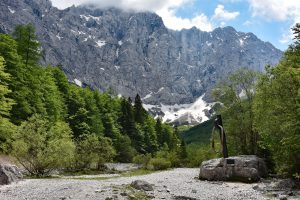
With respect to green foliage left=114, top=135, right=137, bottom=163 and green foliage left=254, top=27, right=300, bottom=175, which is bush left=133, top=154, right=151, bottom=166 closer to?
green foliage left=114, top=135, right=137, bottom=163

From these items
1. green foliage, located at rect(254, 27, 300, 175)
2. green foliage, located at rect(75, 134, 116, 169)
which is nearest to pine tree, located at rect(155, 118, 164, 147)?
green foliage, located at rect(75, 134, 116, 169)

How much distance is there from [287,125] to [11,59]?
143ft

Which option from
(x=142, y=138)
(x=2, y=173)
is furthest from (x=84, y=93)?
(x=2, y=173)

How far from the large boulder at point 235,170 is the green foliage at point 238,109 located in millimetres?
10740

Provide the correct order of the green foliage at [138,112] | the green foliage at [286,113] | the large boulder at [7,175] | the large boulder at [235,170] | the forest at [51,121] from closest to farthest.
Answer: the green foliage at [286,113] < the large boulder at [7,175] < the large boulder at [235,170] < the forest at [51,121] < the green foliage at [138,112]

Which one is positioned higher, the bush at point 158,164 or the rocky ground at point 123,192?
the bush at point 158,164

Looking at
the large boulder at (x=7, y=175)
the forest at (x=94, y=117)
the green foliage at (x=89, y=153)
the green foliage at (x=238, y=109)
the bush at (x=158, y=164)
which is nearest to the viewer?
the large boulder at (x=7, y=175)

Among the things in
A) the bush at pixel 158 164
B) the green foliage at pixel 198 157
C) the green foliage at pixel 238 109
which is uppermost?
the green foliage at pixel 238 109

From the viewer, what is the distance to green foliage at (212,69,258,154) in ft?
170

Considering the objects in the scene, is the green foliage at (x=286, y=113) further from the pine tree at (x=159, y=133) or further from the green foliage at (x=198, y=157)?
the pine tree at (x=159, y=133)

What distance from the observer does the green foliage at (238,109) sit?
51.9m

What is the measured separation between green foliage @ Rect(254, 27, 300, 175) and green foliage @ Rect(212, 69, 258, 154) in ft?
42.2

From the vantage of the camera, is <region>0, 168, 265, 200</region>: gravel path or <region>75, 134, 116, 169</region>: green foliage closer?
<region>0, 168, 265, 200</region>: gravel path

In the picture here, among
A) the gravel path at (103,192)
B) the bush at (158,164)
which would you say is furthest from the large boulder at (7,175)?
the bush at (158,164)
